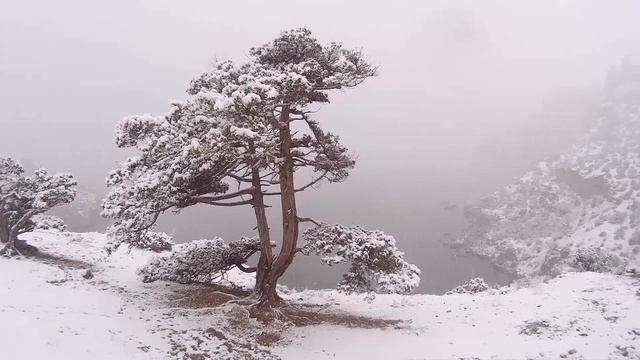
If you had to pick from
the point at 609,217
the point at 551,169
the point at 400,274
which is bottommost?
the point at 400,274

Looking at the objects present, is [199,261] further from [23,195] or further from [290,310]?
[23,195]

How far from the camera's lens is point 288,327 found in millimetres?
11164

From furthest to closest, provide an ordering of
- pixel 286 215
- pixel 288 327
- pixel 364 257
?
pixel 286 215, pixel 364 257, pixel 288 327

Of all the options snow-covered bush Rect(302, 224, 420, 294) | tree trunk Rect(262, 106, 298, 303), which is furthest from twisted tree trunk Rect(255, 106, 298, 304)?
snow-covered bush Rect(302, 224, 420, 294)

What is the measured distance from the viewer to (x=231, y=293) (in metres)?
13.7

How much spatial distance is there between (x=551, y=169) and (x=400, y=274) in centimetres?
7658

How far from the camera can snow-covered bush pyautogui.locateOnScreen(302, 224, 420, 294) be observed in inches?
443

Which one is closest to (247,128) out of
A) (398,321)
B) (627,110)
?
(398,321)

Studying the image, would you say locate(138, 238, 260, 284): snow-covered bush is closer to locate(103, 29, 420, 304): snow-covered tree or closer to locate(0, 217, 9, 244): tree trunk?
locate(103, 29, 420, 304): snow-covered tree

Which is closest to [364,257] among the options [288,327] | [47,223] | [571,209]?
[288,327]

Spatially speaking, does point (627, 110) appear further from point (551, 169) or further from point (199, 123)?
point (199, 123)

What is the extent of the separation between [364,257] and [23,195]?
13.4 m

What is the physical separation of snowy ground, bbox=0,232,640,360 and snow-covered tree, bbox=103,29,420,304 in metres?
1.90

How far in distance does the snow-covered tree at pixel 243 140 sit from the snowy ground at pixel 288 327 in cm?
190
